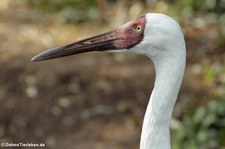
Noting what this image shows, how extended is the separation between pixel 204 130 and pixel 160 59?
97.1 inches

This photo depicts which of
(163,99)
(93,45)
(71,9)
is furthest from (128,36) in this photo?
(71,9)

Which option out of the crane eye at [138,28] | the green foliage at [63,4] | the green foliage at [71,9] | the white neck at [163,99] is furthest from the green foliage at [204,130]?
the green foliage at [63,4]

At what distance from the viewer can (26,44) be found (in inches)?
299

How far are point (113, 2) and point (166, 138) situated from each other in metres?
5.67

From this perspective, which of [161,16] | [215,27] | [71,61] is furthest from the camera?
[215,27]

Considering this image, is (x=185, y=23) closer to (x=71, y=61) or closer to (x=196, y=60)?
(x=196, y=60)

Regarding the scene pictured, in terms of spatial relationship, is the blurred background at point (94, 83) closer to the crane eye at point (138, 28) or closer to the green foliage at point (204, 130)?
the green foliage at point (204, 130)

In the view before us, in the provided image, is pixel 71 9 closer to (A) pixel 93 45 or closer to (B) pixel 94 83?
(B) pixel 94 83

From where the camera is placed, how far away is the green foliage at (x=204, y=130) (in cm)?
560

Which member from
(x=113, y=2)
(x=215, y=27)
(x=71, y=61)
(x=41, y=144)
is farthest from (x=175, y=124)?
(x=113, y=2)

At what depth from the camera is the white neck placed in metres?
3.32

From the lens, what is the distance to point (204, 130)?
224 inches

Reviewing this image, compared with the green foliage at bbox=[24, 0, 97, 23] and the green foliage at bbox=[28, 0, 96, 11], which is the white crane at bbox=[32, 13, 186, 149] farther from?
the green foliage at bbox=[28, 0, 96, 11]

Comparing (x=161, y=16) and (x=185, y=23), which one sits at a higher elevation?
(x=161, y=16)
